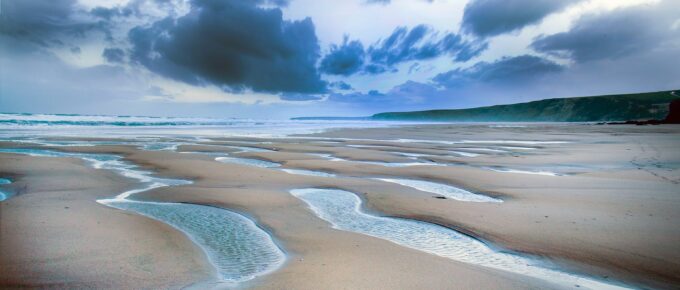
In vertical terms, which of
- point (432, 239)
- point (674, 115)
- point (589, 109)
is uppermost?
point (589, 109)

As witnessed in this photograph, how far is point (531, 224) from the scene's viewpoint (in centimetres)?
452

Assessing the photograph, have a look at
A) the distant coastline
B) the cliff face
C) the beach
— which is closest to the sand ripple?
the beach

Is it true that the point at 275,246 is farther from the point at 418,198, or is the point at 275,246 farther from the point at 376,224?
the point at 418,198

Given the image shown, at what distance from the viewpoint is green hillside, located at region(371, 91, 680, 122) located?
4151 inches

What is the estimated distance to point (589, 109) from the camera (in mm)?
120125

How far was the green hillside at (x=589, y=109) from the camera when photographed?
105438 mm

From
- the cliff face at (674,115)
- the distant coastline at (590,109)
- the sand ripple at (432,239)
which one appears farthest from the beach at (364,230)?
the distant coastline at (590,109)

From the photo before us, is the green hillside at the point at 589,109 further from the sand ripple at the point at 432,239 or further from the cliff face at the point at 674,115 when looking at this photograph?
the sand ripple at the point at 432,239

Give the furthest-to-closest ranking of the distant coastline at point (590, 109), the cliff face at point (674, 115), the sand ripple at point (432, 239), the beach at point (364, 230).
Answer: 1. the distant coastline at point (590, 109)
2. the cliff face at point (674, 115)
3. the sand ripple at point (432, 239)
4. the beach at point (364, 230)

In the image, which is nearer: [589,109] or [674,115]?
[674,115]

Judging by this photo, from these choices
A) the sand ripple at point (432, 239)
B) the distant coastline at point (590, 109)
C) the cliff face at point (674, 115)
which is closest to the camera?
the sand ripple at point (432, 239)

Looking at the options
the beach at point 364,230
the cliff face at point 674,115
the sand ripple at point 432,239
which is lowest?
the sand ripple at point 432,239

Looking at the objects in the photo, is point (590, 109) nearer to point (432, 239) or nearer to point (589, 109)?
point (589, 109)

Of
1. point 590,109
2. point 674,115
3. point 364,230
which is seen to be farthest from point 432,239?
point 590,109
